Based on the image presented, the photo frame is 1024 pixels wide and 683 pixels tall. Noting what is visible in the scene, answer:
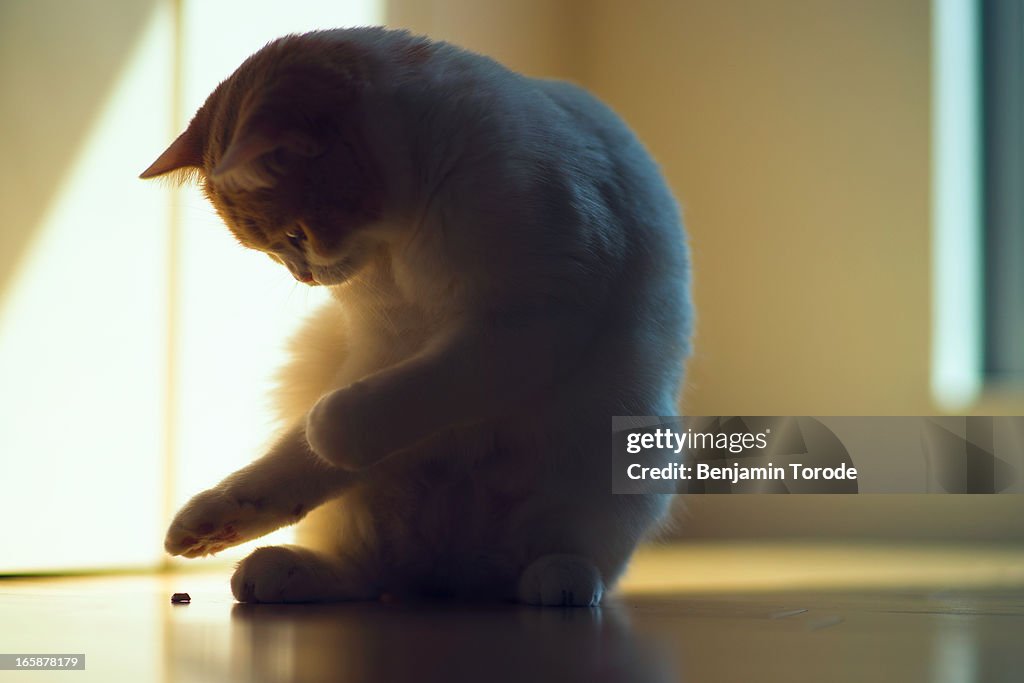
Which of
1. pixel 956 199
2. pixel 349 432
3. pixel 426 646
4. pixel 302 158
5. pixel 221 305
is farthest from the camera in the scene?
pixel 956 199

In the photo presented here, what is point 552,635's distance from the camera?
1.00m

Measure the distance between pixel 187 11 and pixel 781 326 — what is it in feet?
5.40

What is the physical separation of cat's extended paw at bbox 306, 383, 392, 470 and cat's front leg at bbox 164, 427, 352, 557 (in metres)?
0.15

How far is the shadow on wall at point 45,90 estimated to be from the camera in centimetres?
162

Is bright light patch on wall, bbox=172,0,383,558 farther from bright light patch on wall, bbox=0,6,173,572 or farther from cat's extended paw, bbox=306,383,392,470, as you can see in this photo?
cat's extended paw, bbox=306,383,392,470

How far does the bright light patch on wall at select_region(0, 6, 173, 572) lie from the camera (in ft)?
5.43

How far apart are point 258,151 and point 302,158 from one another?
0.23 ft

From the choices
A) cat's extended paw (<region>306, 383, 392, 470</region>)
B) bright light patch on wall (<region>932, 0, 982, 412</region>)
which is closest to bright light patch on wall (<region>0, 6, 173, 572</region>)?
cat's extended paw (<region>306, 383, 392, 470</region>)

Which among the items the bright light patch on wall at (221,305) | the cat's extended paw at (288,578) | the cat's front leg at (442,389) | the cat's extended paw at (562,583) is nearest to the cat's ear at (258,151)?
the cat's front leg at (442,389)

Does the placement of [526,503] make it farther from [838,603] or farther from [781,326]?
[781,326]

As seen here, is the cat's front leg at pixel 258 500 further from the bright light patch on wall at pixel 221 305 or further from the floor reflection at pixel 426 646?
the bright light patch on wall at pixel 221 305

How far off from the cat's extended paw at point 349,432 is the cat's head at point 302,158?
206 mm

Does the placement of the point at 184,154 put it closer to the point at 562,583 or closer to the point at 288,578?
the point at 288,578

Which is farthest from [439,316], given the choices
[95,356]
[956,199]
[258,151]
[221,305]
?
[956,199]
